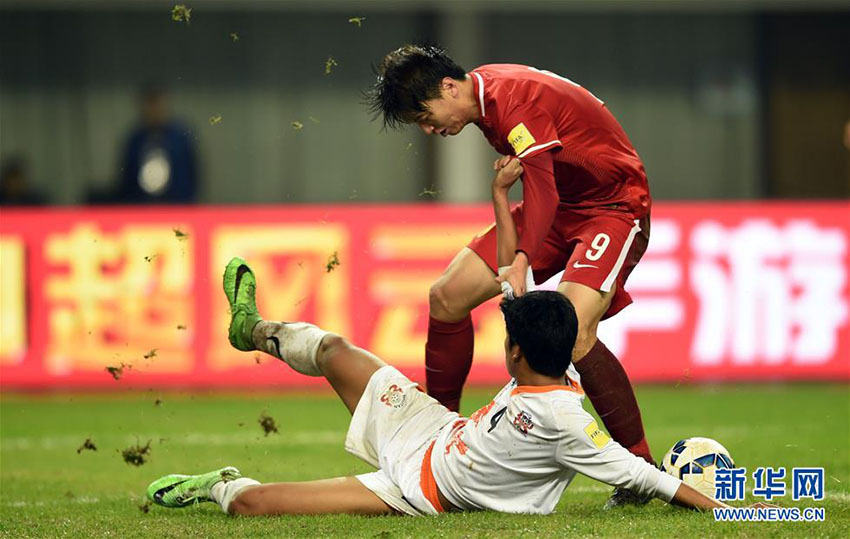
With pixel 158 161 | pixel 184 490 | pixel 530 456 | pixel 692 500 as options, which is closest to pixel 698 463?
pixel 692 500

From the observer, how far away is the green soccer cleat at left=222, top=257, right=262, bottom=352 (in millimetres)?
6152

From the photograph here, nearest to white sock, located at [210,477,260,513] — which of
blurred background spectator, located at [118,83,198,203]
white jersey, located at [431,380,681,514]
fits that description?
white jersey, located at [431,380,681,514]

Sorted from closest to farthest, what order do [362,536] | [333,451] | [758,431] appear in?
[362,536] → [333,451] → [758,431]

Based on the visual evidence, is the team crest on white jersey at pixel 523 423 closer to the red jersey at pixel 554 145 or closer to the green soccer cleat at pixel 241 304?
the red jersey at pixel 554 145

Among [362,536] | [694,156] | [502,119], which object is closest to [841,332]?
[694,156]

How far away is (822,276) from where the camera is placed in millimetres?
11125

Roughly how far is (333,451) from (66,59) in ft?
24.7

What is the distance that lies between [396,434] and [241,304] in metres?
1.07

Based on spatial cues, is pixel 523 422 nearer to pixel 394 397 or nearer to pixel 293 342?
pixel 394 397

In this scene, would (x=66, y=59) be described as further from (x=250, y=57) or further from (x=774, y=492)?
(x=774, y=492)

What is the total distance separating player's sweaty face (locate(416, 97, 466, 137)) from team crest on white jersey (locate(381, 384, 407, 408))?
1004 mm

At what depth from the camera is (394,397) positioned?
5.62 m

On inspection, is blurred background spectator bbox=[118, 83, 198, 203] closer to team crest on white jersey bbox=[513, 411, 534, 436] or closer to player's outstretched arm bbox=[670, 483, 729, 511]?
team crest on white jersey bbox=[513, 411, 534, 436]

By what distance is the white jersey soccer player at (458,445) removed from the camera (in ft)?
16.5
